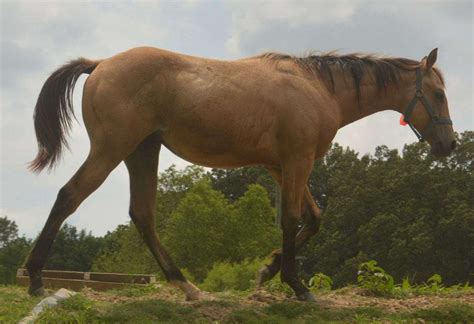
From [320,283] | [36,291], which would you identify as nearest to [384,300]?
[320,283]

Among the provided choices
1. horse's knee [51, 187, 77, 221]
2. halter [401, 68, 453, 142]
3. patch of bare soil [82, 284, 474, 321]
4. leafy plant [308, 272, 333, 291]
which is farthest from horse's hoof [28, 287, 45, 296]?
halter [401, 68, 453, 142]

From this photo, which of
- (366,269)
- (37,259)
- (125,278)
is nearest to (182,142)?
(37,259)

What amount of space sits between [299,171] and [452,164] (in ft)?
137

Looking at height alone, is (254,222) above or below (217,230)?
above

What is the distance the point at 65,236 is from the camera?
5872 cm

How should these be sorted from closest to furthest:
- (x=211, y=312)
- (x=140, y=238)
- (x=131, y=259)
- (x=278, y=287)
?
(x=211, y=312) < (x=278, y=287) < (x=140, y=238) < (x=131, y=259)

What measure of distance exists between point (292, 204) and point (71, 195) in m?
2.48

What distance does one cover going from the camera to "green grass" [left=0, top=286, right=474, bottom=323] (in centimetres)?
604

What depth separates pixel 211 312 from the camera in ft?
21.3

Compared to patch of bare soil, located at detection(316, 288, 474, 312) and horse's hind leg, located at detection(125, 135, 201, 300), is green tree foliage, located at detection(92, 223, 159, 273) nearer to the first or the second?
patch of bare soil, located at detection(316, 288, 474, 312)

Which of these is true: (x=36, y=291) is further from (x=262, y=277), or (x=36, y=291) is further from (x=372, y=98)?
(x=372, y=98)

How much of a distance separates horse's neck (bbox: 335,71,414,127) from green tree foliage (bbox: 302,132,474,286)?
33.7m

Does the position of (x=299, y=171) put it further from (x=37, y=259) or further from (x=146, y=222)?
(x=37, y=259)

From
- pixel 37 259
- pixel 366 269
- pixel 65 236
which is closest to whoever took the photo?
pixel 37 259
